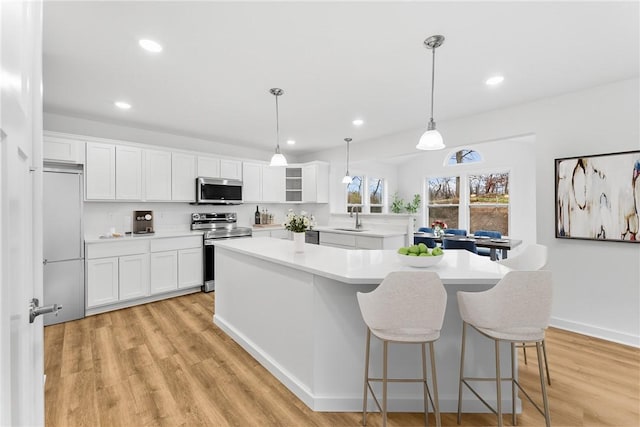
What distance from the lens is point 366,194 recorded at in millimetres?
7449

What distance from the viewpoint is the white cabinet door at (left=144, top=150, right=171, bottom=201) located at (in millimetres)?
4270

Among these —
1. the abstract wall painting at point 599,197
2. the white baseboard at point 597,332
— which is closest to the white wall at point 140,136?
the abstract wall painting at point 599,197

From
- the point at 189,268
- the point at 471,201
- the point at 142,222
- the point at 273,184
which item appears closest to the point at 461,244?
the point at 471,201

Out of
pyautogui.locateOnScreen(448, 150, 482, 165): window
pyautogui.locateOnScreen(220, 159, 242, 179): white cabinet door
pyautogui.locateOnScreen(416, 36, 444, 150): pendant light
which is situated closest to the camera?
pyautogui.locateOnScreen(416, 36, 444, 150): pendant light

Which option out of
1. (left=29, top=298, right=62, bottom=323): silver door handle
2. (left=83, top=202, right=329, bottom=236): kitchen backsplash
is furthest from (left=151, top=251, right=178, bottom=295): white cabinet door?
(left=29, top=298, right=62, bottom=323): silver door handle

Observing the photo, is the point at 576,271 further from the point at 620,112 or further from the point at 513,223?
the point at 513,223

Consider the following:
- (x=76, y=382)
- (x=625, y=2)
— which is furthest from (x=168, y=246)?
(x=625, y=2)

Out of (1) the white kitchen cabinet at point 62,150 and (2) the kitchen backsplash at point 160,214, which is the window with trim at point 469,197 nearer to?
(2) the kitchen backsplash at point 160,214

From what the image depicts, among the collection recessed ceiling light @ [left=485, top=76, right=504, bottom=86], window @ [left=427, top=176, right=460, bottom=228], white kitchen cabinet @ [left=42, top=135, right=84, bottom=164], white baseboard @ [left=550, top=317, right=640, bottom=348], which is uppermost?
recessed ceiling light @ [left=485, top=76, right=504, bottom=86]

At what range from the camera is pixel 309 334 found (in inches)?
80.0

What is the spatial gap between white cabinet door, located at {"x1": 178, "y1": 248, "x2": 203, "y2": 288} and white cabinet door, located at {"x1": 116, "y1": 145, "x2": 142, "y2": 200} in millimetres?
1051

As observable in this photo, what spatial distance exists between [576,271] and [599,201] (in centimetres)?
78

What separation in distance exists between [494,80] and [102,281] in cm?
499

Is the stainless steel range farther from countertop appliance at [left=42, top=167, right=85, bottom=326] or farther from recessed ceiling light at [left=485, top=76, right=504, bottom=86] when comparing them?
recessed ceiling light at [left=485, top=76, right=504, bottom=86]
